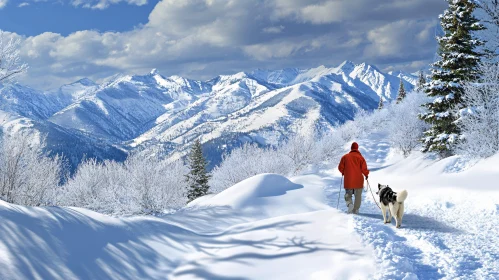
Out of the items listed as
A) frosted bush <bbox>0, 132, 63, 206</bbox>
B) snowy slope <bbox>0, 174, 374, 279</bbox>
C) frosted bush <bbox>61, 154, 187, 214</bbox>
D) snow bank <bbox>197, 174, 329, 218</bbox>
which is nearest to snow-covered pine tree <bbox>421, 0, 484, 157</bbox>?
snow bank <bbox>197, 174, 329, 218</bbox>

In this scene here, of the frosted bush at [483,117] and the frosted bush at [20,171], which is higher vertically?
the frosted bush at [483,117]

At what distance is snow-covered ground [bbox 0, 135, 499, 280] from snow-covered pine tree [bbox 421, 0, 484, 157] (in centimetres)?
1525

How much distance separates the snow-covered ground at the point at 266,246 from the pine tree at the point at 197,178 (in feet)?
103

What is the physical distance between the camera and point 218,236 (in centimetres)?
1077

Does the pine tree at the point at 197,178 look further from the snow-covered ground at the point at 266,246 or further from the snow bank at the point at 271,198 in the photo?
the snow-covered ground at the point at 266,246

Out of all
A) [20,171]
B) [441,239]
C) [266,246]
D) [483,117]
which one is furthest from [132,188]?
[441,239]

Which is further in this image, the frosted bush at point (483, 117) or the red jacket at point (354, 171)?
the frosted bush at point (483, 117)

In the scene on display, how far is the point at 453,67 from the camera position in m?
25.8

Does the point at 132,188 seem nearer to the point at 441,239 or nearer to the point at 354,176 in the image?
the point at 354,176

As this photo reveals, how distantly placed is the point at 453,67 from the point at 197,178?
30336 mm

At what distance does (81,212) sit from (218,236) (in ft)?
13.8

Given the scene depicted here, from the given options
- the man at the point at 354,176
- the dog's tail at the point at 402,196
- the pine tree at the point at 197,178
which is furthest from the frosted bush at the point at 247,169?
the dog's tail at the point at 402,196

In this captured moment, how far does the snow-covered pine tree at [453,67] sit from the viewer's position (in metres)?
25.2

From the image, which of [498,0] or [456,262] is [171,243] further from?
[498,0]
